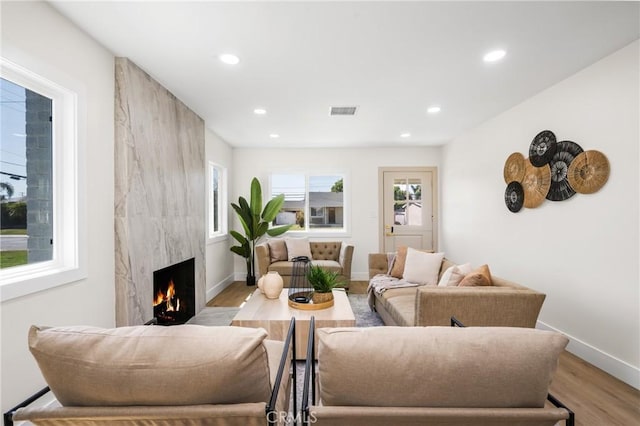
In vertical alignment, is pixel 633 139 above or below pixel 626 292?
above

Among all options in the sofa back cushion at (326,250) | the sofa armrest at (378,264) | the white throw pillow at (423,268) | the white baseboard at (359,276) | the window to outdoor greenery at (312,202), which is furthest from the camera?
the window to outdoor greenery at (312,202)

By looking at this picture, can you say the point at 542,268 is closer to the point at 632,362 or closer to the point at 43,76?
the point at 632,362

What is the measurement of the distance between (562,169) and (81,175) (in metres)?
3.96

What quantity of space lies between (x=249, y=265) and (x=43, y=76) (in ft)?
→ 13.3

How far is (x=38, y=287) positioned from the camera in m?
1.81

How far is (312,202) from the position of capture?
612 centimetres

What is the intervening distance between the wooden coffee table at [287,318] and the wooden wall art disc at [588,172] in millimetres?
2240

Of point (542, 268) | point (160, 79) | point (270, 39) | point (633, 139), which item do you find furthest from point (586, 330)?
point (160, 79)

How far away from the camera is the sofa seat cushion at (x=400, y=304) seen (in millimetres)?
2529

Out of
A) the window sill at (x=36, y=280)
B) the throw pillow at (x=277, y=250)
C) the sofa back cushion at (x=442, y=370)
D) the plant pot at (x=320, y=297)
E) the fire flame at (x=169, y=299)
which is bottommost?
the fire flame at (x=169, y=299)

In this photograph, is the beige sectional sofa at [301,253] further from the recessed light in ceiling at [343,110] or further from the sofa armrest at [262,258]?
the recessed light in ceiling at [343,110]

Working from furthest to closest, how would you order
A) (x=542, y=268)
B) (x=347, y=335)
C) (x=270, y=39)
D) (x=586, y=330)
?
(x=542, y=268) < (x=586, y=330) < (x=270, y=39) < (x=347, y=335)

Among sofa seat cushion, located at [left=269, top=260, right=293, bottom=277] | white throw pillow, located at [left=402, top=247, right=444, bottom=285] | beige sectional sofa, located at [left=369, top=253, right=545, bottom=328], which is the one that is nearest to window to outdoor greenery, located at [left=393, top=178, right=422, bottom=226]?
sofa seat cushion, located at [left=269, top=260, right=293, bottom=277]

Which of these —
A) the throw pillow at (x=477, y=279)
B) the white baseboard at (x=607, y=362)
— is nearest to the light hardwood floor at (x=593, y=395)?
the white baseboard at (x=607, y=362)
